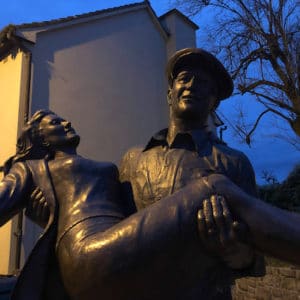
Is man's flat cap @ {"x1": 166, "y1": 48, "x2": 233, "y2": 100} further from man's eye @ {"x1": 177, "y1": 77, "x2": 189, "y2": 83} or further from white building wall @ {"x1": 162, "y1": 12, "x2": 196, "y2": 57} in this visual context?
white building wall @ {"x1": 162, "y1": 12, "x2": 196, "y2": 57}

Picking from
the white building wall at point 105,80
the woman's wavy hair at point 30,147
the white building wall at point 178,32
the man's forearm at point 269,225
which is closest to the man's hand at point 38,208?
the woman's wavy hair at point 30,147

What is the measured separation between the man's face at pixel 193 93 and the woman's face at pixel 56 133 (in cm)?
48

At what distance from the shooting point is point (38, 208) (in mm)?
1665

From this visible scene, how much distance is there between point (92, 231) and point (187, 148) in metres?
0.60

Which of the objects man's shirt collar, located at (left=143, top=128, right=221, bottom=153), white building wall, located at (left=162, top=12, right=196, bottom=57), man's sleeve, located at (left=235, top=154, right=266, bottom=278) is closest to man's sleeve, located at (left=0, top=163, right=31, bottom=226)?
man's shirt collar, located at (left=143, top=128, right=221, bottom=153)

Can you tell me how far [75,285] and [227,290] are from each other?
598mm

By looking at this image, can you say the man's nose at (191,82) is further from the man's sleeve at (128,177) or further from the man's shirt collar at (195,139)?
the man's sleeve at (128,177)

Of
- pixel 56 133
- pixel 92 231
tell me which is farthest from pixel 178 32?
pixel 92 231

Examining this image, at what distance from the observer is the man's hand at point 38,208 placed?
1.66 metres

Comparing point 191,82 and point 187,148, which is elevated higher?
point 191,82

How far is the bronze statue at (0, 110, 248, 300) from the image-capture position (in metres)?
1.33

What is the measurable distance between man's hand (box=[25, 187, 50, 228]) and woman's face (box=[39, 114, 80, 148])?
0.27 metres

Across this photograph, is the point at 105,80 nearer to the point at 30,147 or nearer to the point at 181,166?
the point at 30,147

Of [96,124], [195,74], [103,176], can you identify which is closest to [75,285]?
[103,176]
